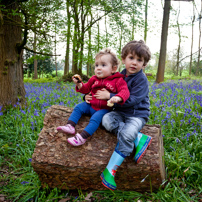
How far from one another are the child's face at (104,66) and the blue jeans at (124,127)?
1.81 ft

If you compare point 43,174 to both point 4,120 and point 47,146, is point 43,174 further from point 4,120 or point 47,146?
point 4,120

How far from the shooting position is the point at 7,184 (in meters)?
2.79

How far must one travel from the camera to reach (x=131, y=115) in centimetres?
240

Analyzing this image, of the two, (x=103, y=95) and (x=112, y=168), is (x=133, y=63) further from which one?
(x=112, y=168)

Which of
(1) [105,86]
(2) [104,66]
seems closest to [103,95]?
(1) [105,86]

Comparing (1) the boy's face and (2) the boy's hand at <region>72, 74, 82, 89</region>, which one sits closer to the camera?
(1) the boy's face

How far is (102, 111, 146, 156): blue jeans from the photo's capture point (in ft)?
7.04

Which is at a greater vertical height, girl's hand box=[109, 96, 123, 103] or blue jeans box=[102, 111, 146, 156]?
girl's hand box=[109, 96, 123, 103]

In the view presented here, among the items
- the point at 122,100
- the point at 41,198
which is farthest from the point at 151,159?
the point at 41,198

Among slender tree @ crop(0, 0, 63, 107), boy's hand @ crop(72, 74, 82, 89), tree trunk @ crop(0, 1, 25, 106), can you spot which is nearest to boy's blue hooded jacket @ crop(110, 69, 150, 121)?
boy's hand @ crop(72, 74, 82, 89)

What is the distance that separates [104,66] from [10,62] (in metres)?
3.59

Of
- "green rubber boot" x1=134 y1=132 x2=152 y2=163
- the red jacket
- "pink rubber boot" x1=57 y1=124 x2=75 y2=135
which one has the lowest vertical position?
"green rubber boot" x1=134 y1=132 x2=152 y2=163

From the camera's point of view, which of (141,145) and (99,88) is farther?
(99,88)

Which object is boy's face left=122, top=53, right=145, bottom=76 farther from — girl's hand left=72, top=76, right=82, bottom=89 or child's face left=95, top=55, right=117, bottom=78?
girl's hand left=72, top=76, right=82, bottom=89
